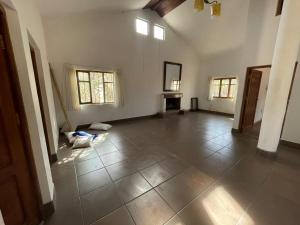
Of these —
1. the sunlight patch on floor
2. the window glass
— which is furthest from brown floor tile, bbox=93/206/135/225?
the window glass

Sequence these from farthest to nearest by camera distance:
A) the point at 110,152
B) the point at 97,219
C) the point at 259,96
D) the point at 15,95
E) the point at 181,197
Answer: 1. the point at 259,96
2. the point at 110,152
3. the point at 181,197
4. the point at 97,219
5. the point at 15,95

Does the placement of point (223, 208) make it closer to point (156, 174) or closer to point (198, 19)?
point (156, 174)

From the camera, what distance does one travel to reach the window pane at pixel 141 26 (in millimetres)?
5088

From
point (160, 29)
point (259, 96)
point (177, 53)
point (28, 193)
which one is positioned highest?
point (160, 29)

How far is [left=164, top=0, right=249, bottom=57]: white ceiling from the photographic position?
4.43m

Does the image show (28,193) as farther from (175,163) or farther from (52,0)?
(52,0)

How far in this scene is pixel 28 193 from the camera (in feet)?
4.19

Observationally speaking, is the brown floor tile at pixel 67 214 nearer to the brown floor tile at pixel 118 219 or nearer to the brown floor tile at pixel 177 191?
the brown floor tile at pixel 118 219

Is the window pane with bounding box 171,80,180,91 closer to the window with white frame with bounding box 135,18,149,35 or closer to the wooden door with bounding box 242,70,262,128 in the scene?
the window with white frame with bounding box 135,18,149,35

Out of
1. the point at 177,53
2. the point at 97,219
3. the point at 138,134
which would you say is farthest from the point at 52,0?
the point at 177,53

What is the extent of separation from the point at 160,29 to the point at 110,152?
5.41m

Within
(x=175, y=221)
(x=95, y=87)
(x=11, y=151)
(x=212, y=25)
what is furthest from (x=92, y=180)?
(x=212, y=25)

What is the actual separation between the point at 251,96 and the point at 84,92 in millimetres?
5118

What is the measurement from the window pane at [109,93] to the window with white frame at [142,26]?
2.32 meters
